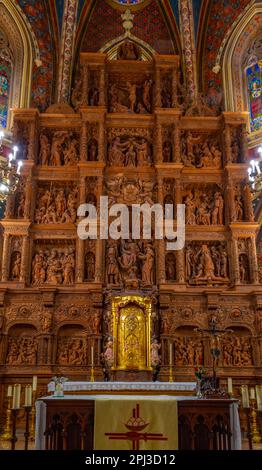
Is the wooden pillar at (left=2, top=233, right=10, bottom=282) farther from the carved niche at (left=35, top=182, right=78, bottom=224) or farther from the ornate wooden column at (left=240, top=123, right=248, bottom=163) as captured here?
the ornate wooden column at (left=240, top=123, right=248, bottom=163)

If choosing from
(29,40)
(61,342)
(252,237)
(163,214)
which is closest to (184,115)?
(163,214)

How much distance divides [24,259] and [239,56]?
12.2 meters

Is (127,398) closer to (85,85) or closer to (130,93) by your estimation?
(85,85)

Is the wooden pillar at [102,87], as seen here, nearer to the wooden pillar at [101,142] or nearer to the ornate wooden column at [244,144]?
the wooden pillar at [101,142]

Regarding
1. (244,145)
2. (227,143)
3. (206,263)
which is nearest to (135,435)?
(206,263)

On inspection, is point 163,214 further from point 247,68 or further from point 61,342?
point 247,68

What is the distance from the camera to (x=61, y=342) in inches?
547

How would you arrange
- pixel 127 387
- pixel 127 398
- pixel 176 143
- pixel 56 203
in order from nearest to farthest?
pixel 127 398, pixel 127 387, pixel 56 203, pixel 176 143

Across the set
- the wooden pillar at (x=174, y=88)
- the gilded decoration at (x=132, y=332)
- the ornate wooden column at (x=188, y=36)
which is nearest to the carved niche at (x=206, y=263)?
the gilded decoration at (x=132, y=332)

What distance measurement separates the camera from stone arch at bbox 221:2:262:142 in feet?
63.2

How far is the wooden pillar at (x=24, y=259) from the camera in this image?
14.3 meters

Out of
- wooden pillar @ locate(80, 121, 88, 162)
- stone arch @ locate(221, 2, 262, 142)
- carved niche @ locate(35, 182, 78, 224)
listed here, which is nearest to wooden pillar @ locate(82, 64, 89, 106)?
wooden pillar @ locate(80, 121, 88, 162)

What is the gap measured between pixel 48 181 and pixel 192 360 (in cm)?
720

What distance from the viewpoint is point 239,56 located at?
19844 millimetres
